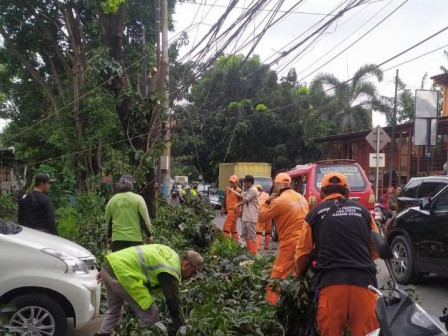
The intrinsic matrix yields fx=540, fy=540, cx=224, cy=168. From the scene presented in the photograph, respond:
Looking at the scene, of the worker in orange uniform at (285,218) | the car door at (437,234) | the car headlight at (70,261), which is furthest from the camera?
the car door at (437,234)

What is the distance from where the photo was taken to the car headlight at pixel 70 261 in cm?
485

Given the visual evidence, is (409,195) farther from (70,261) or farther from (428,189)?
(70,261)

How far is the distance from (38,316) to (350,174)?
8.95 metres

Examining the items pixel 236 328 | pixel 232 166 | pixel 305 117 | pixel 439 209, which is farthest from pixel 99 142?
pixel 305 117

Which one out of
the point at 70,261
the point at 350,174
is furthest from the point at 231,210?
the point at 70,261

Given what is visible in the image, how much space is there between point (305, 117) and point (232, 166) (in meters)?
6.66

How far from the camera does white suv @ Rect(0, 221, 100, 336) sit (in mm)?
4641

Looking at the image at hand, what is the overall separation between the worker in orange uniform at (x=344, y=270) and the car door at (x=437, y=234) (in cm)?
387

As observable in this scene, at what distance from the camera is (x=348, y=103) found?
3203 centimetres

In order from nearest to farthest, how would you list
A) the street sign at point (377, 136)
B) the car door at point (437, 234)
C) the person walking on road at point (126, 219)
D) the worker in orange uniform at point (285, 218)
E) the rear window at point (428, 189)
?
the worker in orange uniform at point (285, 218)
the person walking on road at point (126, 219)
the car door at point (437, 234)
the rear window at point (428, 189)
the street sign at point (377, 136)

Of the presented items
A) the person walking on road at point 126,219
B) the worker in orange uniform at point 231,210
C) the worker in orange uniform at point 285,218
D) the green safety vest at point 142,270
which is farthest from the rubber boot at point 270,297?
the worker in orange uniform at point 231,210

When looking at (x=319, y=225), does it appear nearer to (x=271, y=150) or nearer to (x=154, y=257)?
(x=154, y=257)

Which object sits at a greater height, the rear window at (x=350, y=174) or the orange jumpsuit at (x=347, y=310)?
the rear window at (x=350, y=174)

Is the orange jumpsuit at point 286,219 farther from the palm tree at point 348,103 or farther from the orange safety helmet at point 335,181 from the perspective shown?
the palm tree at point 348,103
